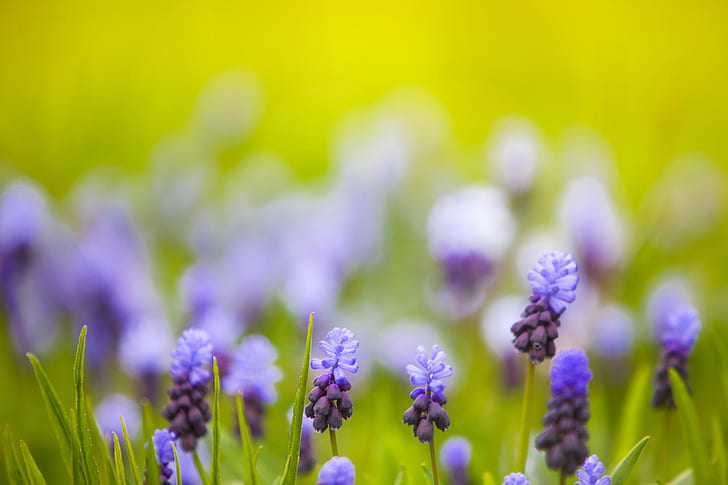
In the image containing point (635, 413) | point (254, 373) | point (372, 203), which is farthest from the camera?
point (372, 203)

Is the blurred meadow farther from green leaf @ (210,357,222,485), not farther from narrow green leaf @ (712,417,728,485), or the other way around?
green leaf @ (210,357,222,485)

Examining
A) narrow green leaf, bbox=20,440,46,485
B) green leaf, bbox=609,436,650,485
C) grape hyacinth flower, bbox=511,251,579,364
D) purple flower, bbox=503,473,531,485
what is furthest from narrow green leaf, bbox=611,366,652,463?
narrow green leaf, bbox=20,440,46,485

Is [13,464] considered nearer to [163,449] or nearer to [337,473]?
[163,449]

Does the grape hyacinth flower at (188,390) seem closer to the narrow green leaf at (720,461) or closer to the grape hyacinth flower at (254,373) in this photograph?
the grape hyacinth flower at (254,373)

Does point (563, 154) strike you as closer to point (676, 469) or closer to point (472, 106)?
point (472, 106)

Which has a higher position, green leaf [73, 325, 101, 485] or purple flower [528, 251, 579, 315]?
purple flower [528, 251, 579, 315]

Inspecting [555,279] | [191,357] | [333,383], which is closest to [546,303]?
[555,279]
